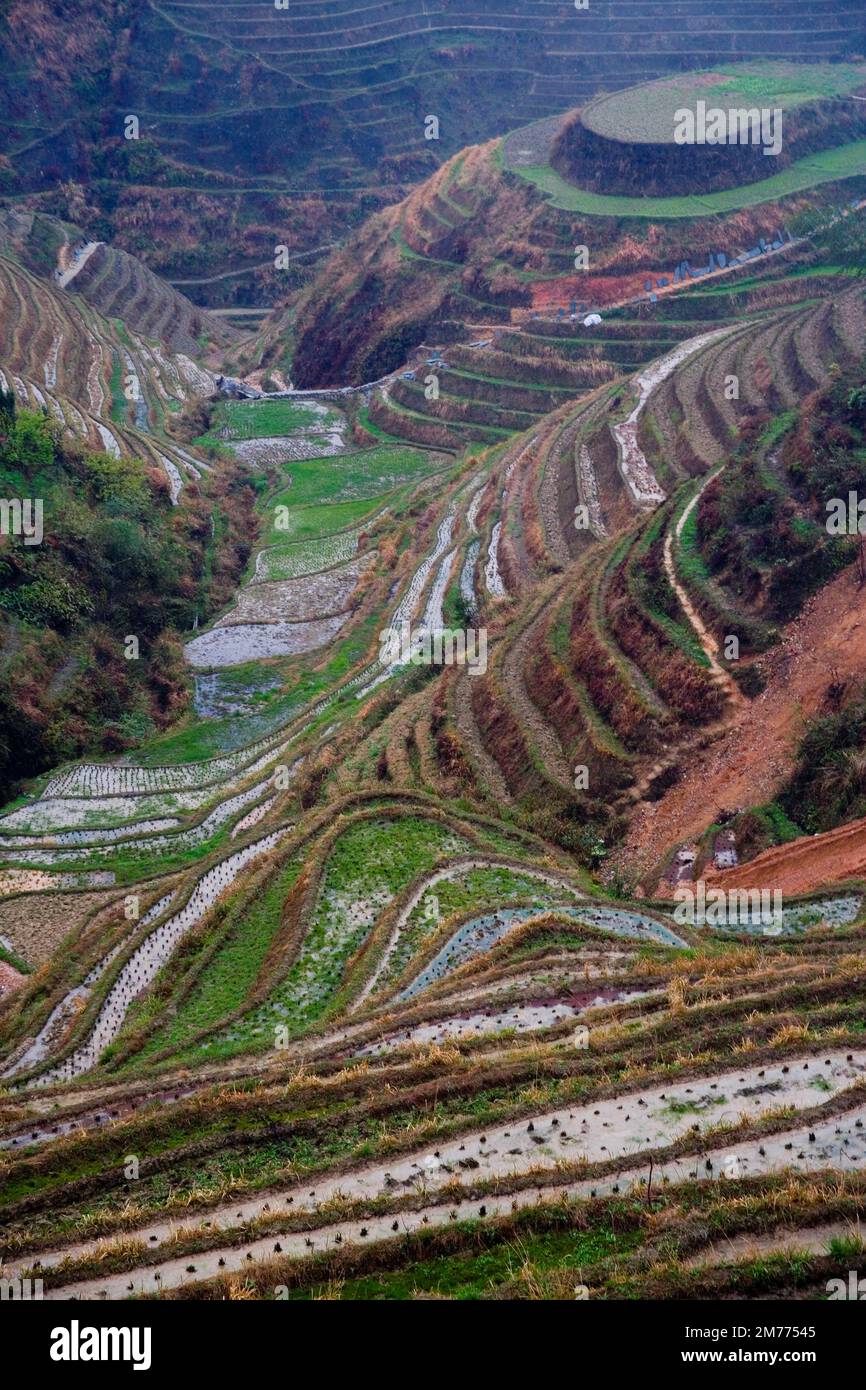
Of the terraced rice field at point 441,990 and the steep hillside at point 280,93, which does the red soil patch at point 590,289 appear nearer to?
the terraced rice field at point 441,990

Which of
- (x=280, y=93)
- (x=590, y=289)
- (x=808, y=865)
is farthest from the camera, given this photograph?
(x=280, y=93)

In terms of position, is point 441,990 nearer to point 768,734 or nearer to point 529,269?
point 768,734

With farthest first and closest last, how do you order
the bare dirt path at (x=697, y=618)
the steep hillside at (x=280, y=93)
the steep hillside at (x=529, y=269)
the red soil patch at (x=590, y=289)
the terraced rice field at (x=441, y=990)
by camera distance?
the steep hillside at (x=280, y=93) → the red soil patch at (x=590, y=289) → the steep hillside at (x=529, y=269) → the bare dirt path at (x=697, y=618) → the terraced rice field at (x=441, y=990)

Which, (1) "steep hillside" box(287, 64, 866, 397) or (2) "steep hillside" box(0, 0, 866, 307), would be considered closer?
(1) "steep hillside" box(287, 64, 866, 397)

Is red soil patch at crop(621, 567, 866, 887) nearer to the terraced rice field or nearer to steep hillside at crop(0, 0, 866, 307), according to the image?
the terraced rice field

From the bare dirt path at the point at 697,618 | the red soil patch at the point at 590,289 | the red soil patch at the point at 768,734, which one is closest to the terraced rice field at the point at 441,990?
the bare dirt path at the point at 697,618

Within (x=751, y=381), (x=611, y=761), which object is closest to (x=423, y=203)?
(x=751, y=381)

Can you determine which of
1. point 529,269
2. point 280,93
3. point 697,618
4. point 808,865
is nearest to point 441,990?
point 808,865

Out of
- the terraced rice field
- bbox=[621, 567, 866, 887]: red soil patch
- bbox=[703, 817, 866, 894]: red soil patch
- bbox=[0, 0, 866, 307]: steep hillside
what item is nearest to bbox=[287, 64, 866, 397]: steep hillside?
the terraced rice field
